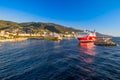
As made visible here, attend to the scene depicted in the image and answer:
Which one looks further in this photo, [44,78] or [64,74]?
[64,74]

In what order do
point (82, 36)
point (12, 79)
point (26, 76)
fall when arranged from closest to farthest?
point (12, 79)
point (26, 76)
point (82, 36)

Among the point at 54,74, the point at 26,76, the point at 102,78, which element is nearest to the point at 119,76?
the point at 102,78

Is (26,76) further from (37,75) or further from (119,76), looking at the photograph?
(119,76)

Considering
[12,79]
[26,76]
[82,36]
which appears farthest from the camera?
[82,36]

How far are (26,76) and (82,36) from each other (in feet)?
363

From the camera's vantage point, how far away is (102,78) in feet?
109

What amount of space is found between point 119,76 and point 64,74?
44.5 feet

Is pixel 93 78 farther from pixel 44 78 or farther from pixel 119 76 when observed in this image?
pixel 44 78

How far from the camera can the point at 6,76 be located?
35000 millimetres

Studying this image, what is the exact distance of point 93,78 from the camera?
1303 inches

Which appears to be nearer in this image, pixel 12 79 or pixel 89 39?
pixel 12 79

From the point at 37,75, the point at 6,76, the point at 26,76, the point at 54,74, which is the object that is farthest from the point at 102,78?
the point at 6,76

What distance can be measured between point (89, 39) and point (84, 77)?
374ft

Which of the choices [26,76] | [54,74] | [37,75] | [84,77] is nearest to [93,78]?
[84,77]
